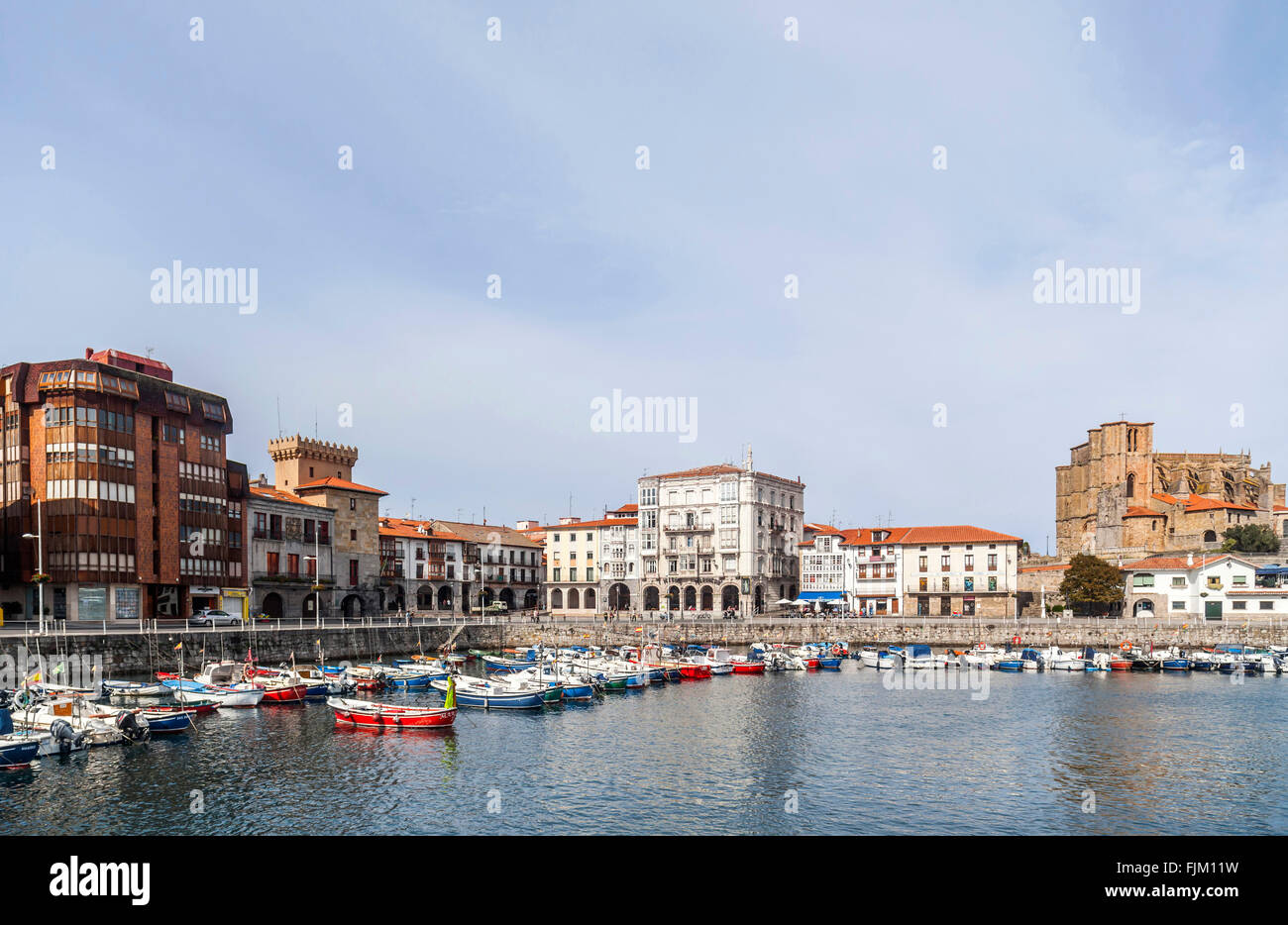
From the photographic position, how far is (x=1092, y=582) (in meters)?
109

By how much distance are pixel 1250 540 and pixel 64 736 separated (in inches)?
5178

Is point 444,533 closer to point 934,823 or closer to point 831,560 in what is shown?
point 831,560

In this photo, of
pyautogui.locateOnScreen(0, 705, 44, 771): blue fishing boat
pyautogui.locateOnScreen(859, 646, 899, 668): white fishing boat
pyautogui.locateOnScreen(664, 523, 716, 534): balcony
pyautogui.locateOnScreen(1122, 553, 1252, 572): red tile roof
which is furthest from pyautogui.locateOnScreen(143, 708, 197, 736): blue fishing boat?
pyautogui.locateOnScreen(1122, 553, 1252, 572): red tile roof

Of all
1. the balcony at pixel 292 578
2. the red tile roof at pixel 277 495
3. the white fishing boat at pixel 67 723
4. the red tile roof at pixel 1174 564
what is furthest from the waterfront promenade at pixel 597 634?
the white fishing boat at pixel 67 723

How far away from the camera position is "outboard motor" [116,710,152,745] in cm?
4512

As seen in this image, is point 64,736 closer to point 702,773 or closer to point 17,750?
point 17,750

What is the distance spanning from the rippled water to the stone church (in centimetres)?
8760

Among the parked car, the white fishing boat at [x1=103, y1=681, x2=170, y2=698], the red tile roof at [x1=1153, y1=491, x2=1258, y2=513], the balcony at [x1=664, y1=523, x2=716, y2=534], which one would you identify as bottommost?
the white fishing boat at [x1=103, y1=681, x2=170, y2=698]

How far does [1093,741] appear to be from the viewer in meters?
46.1

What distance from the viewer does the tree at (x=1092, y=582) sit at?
10775 centimetres

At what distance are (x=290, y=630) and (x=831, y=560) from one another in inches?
2907

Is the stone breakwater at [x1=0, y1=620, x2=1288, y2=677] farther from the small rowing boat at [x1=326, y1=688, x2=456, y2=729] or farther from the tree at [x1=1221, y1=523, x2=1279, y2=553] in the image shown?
the tree at [x1=1221, y1=523, x2=1279, y2=553]

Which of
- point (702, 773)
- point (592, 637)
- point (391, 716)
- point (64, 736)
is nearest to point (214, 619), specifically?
point (391, 716)
